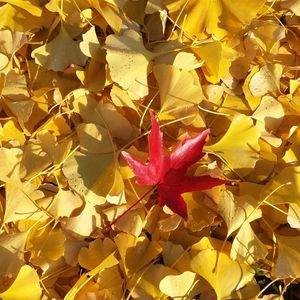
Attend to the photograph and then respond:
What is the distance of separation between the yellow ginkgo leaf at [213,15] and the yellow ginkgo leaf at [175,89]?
0.20ft

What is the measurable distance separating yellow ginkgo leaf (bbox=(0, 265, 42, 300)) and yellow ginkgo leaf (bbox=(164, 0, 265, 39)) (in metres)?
0.32

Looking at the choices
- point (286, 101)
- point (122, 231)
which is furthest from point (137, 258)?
point (286, 101)

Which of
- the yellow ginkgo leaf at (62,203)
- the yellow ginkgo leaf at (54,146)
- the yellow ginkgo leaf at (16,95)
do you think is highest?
the yellow ginkgo leaf at (16,95)

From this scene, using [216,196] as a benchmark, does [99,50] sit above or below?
above

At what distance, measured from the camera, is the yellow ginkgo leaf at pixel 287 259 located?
659mm

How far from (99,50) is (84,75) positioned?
0.03 metres

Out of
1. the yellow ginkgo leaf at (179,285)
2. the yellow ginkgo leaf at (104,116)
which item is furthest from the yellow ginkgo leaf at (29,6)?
the yellow ginkgo leaf at (179,285)

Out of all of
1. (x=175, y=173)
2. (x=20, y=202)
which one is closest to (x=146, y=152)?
(x=175, y=173)

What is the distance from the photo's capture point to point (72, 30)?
0.71m

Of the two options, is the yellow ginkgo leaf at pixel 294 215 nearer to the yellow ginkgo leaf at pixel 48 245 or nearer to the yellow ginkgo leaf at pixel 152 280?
the yellow ginkgo leaf at pixel 152 280

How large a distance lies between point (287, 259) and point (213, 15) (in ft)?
0.92

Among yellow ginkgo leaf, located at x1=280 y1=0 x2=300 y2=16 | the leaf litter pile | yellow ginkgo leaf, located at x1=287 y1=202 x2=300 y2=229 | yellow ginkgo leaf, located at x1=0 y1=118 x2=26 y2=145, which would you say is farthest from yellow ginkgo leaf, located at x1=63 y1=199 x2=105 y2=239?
yellow ginkgo leaf, located at x1=280 y1=0 x2=300 y2=16

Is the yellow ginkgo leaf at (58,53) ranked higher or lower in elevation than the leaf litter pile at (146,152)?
higher

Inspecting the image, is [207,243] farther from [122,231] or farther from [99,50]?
[99,50]
